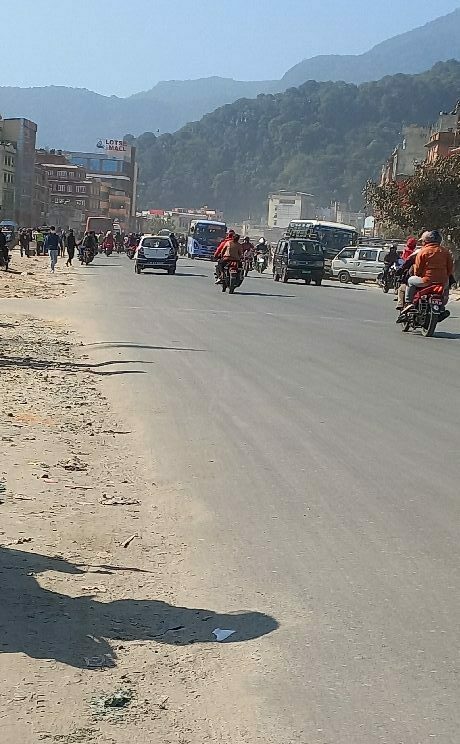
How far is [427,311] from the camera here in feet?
67.3

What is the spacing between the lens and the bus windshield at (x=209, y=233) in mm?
74062

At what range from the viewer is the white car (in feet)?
146

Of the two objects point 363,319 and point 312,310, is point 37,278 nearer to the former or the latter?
point 312,310

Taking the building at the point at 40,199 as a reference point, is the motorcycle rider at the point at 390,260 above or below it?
below

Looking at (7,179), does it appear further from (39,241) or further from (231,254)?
(231,254)

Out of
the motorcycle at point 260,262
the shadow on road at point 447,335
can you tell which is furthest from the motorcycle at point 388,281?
the shadow on road at point 447,335

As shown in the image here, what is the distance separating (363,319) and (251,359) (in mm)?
10117

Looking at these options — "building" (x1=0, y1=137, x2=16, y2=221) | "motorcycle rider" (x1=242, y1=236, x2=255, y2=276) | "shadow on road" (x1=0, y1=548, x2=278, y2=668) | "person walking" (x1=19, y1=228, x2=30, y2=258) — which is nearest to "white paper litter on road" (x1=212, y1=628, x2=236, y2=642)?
"shadow on road" (x1=0, y1=548, x2=278, y2=668)

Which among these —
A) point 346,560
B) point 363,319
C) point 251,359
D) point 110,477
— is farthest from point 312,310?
point 346,560

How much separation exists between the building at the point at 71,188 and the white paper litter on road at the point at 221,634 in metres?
150

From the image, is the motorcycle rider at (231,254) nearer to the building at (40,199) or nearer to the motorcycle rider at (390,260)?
the motorcycle rider at (390,260)

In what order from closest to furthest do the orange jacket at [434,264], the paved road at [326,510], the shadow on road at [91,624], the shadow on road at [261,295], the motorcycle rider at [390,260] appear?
the paved road at [326,510] → the shadow on road at [91,624] → the orange jacket at [434,264] → the shadow on road at [261,295] → the motorcycle rider at [390,260]

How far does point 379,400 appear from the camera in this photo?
11.5 m

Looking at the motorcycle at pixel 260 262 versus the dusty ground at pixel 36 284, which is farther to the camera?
the motorcycle at pixel 260 262
